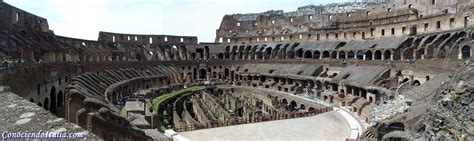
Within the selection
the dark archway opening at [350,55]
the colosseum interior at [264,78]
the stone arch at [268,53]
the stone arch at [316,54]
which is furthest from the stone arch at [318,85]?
the stone arch at [268,53]

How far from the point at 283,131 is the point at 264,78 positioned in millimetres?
25621

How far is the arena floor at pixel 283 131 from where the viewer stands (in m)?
20.9

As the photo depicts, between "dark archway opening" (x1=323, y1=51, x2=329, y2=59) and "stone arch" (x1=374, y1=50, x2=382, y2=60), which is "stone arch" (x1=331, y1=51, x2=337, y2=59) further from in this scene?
"stone arch" (x1=374, y1=50, x2=382, y2=60)

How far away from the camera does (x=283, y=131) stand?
22672mm

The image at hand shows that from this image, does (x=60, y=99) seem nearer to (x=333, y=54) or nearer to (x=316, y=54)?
(x=333, y=54)

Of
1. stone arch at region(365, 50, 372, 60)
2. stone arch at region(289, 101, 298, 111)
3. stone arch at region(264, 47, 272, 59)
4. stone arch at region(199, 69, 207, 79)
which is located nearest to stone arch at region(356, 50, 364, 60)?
stone arch at region(365, 50, 372, 60)

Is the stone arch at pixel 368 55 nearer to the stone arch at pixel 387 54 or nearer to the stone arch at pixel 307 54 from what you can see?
the stone arch at pixel 387 54

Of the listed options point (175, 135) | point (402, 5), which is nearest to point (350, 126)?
point (175, 135)

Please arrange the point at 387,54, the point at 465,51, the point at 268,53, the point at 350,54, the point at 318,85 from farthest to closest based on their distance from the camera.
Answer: the point at 268,53 < the point at 350,54 < the point at 387,54 < the point at 318,85 < the point at 465,51

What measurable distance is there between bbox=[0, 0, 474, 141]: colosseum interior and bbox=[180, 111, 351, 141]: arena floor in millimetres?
69

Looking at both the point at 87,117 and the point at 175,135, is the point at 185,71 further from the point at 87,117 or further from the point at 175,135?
the point at 87,117

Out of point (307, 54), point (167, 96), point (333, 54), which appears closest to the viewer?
point (167, 96)

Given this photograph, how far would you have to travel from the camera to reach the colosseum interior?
13.4 metres

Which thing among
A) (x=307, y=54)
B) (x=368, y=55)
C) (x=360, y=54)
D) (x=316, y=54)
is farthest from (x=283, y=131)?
Answer: (x=307, y=54)
